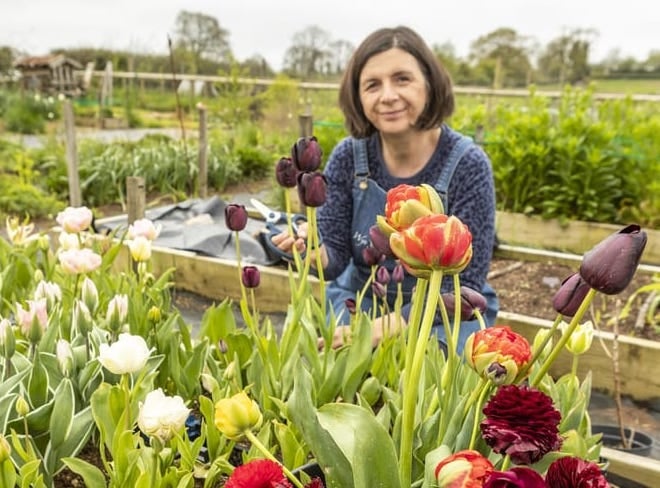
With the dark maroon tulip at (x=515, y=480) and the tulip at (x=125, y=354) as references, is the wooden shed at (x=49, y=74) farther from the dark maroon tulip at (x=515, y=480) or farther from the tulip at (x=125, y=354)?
the dark maroon tulip at (x=515, y=480)

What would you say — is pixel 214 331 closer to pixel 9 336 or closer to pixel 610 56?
pixel 9 336

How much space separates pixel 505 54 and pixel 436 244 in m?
21.2

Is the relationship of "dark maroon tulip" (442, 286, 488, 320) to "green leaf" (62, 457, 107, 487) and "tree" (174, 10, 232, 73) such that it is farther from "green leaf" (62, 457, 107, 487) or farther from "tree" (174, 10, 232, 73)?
"tree" (174, 10, 232, 73)

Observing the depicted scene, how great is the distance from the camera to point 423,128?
2023 mm

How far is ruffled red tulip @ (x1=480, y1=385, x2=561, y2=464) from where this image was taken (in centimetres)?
58

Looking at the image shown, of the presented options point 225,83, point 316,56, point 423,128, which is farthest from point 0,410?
point 316,56

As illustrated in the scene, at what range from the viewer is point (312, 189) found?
3.61 feet

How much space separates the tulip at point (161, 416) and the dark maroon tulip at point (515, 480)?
43cm

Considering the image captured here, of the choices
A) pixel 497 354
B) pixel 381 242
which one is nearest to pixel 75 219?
pixel 381 242

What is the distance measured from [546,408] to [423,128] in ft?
4.96

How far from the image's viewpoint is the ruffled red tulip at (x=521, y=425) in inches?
22.7

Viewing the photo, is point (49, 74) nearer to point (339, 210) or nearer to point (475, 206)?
point (339, 210)

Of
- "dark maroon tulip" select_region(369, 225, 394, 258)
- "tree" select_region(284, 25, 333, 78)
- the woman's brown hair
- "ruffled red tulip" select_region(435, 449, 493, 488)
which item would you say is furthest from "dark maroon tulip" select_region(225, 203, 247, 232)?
"tree" select_region(284, 25, 333, 78)

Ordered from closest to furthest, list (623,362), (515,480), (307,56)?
(515,480) < (623,362) < (307,56)
